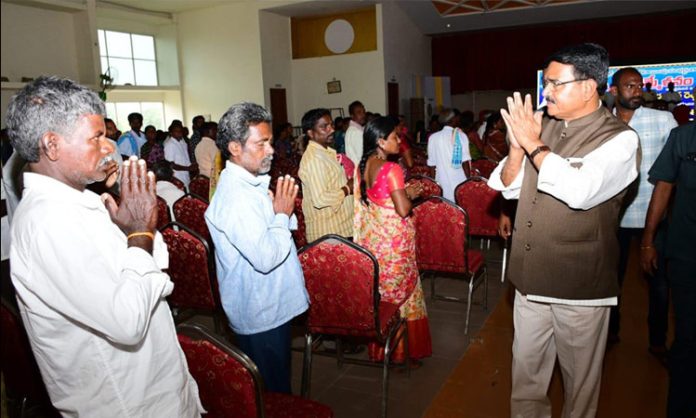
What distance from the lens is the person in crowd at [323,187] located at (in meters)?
3.43

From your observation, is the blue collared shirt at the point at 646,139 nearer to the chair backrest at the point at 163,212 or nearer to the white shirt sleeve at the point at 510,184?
the white shirt sleeve at the point at 510,184

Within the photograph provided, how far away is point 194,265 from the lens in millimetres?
2951

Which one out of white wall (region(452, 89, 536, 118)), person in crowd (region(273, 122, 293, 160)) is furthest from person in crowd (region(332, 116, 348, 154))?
white wall (region(452, 89, 536, 118))

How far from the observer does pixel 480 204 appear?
413 centimetres

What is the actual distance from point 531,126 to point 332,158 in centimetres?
186

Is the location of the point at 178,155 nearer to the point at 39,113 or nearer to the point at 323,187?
the point at 323,187

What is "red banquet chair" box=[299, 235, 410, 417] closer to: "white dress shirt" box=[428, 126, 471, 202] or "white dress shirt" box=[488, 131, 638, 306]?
"white dress shirt" box=[488, 131, 638, 306]

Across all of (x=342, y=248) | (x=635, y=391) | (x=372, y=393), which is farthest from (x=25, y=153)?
(x=635, y=391)

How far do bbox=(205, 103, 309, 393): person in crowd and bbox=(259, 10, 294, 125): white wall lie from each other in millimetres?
10301

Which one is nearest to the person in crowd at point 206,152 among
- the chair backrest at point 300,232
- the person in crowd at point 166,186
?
the person in crowd at point 166,186

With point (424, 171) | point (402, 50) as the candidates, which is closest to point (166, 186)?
point (424, 171)

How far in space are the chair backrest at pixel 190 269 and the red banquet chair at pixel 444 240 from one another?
4.65 feet

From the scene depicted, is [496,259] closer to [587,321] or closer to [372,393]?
[372,393]

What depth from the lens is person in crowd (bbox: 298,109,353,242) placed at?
3426 mm
